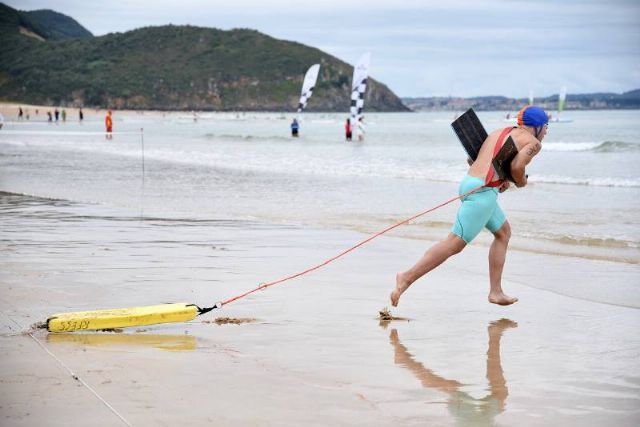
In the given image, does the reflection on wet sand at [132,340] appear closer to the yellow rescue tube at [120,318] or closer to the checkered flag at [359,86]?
the yellow rescue tube at [120,318]

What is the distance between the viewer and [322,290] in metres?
7.28

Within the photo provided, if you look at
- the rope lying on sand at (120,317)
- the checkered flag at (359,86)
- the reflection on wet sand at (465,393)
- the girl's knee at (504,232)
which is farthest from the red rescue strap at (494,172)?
the checkered flag at (359,86)

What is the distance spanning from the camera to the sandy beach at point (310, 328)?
4.31 meters

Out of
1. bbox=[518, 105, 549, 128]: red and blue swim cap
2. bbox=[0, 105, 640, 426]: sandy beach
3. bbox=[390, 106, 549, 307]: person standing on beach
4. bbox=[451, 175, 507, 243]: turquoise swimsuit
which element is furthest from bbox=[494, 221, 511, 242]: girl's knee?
bbox=[518, 105, 549, 128]: red and blue swim cap

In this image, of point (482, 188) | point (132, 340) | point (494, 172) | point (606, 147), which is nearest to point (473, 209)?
point (482, 188)

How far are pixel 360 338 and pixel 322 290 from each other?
1569 millimetres

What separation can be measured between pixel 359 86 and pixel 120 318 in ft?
148

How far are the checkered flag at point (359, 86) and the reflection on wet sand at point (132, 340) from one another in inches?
1733

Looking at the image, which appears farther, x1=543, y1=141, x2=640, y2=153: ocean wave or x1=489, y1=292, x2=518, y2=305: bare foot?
x1=543, y1=141, x2=640, y2=153: ocean wave

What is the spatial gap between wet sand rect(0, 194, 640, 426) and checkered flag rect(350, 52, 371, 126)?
1591 inches

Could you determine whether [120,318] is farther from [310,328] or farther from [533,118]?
[533,118]

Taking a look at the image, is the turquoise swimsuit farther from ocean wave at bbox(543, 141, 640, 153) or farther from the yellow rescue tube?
ocean wave at bbox(543, 141, 640, 153)

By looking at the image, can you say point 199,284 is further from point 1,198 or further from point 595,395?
point 1,198

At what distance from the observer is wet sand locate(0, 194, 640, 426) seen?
427cm
